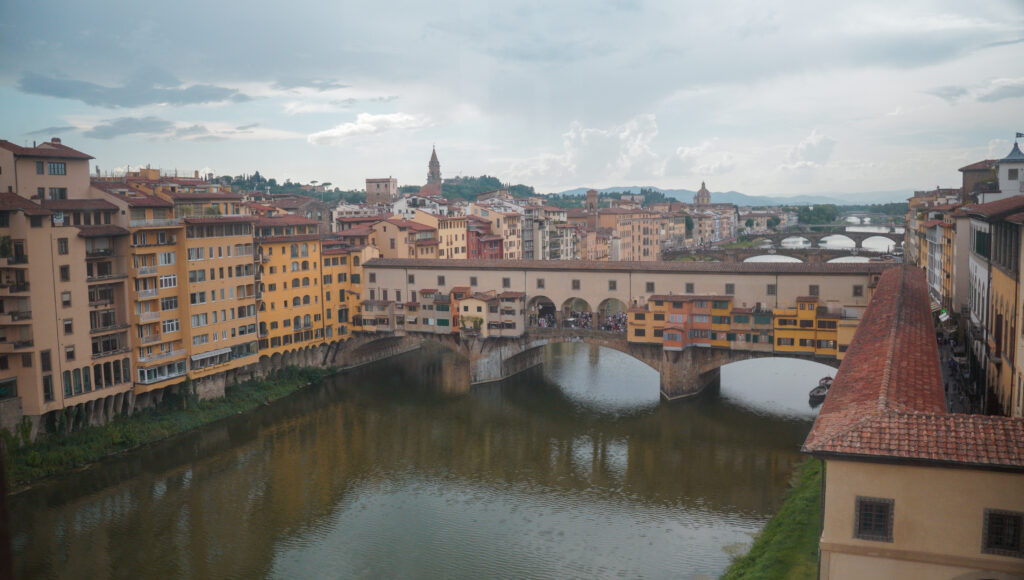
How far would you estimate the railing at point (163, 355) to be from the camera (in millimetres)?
25828

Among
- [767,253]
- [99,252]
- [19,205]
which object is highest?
[19,205]

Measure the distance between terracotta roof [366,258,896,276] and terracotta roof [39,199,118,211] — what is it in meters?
12.9

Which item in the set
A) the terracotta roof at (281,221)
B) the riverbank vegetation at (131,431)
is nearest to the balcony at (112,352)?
the riverbank vegetation at (131,431)

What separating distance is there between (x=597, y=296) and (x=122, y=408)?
18.2m

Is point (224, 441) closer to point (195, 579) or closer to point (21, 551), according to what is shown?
point (21, 551)

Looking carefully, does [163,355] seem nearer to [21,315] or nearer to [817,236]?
[21,315]

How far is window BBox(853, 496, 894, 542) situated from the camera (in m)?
9.87

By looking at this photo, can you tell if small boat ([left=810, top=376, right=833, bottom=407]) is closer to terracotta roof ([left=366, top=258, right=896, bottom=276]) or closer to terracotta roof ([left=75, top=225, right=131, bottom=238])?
terracotta roof ([left=366, top=258, right=896, bottom=276])

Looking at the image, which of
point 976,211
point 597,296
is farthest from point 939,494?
point 597,296

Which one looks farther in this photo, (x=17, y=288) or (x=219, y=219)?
(x=219, y=219)

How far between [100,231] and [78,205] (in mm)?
1163

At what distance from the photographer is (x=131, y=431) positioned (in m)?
24.7

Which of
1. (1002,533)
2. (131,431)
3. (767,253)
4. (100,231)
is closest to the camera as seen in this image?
(1002,533)

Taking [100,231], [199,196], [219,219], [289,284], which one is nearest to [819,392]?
[289,284]
